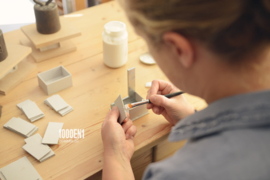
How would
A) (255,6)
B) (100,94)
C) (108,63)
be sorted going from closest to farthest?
(255,6)
(100,94)
(108,63)

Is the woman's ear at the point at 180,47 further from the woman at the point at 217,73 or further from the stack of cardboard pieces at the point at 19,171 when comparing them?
the stack of cardboard pieces at the point at 19,171

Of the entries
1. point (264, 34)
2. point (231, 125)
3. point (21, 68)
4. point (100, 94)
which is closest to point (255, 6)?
point (264, 34)

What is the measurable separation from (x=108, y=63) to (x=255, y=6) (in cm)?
74

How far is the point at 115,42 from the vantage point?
968 millimetres

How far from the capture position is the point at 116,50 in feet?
3.24

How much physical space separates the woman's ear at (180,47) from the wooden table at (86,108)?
234 mm

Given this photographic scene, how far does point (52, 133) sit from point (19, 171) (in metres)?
0.14

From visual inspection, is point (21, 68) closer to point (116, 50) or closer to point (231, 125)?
point (116, 50)

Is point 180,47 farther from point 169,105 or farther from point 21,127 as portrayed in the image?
point 21,127

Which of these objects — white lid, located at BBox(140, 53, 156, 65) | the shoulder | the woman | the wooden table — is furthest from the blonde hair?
white lid, located at BBox(140, 53, 156, 65)

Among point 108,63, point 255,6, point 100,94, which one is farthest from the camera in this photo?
point 108,63

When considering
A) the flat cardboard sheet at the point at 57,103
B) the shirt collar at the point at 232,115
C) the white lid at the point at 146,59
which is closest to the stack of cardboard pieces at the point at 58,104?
the flat cardboard sheet at the point at 57,103

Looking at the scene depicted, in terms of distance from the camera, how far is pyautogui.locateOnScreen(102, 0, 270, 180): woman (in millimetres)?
357

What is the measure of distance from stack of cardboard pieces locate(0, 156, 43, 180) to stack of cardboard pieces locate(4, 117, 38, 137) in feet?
0.32
